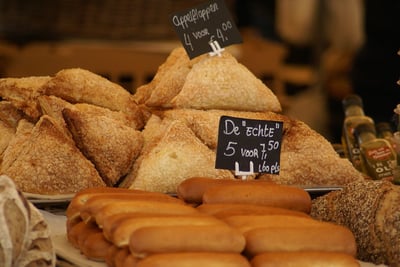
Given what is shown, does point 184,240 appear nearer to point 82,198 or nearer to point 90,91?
point 82,198

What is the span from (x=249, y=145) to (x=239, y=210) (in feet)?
1.51

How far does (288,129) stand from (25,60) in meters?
2.06

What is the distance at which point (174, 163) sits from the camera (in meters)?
2.20

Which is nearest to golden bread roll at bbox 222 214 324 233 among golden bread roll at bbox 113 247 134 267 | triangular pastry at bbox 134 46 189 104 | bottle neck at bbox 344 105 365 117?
golden bread roll at bbox 113 247 134 267

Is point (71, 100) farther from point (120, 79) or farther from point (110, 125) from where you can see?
point (120, 79)

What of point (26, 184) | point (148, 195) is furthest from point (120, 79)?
point (148, 195)

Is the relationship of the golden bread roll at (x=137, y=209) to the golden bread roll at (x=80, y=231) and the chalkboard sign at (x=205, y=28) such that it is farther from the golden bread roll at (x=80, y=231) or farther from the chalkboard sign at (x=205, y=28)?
the chalkboard sign at (x=205, y=28)

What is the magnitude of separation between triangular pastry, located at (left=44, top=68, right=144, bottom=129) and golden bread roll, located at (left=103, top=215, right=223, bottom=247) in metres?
0.94

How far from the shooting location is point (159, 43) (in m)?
4.23

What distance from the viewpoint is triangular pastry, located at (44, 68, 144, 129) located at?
2.41m

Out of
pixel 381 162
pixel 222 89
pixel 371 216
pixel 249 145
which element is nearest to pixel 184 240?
pixel 371 216

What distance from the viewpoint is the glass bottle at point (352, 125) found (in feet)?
8.94

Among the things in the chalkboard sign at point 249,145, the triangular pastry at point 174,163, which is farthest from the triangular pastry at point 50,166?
the chalkboard sign at point 249,145

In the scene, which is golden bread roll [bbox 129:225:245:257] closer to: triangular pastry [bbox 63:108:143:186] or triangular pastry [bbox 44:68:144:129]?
triangular pastry [bbox 63:108:143:186]
